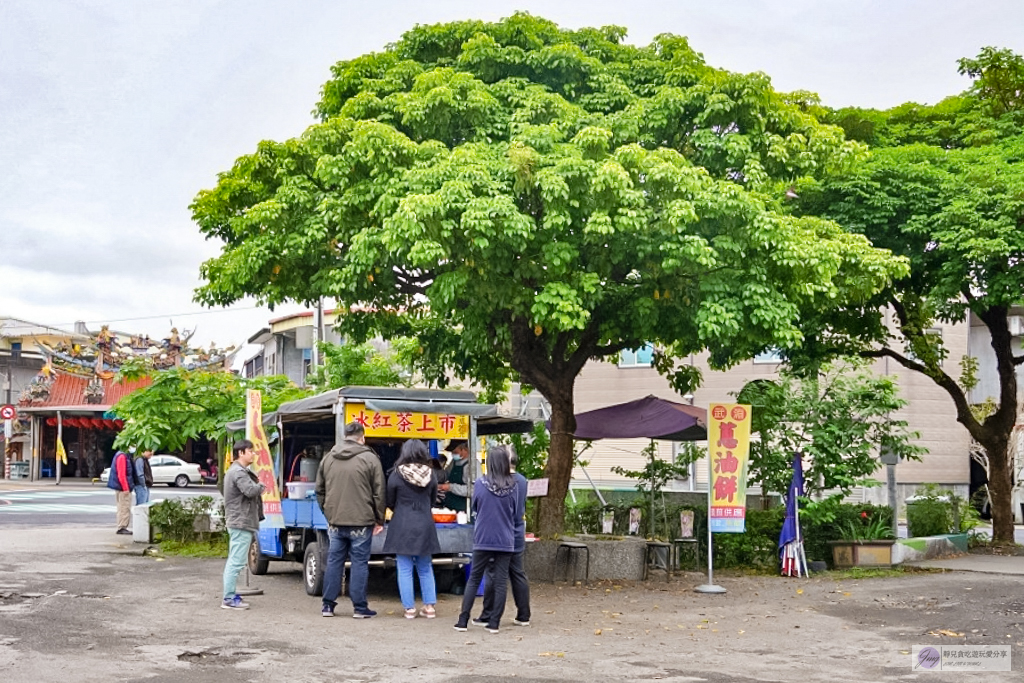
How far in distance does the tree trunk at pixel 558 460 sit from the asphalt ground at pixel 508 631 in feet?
4.72

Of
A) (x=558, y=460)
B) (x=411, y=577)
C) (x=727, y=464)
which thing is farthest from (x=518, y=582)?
(x=558, y=460)

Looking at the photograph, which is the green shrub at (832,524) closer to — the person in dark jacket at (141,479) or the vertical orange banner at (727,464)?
the vertical orange banner at (727,464)

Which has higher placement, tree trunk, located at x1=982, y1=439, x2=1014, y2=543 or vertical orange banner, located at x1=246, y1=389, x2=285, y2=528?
vertical orange banner, located at x1=246, y1=389, x2=285, y2=528

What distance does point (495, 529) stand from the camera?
10.6 meters

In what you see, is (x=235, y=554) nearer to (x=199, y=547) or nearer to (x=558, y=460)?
(x=558, y=460)

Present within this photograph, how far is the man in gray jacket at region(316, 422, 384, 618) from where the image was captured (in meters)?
11.3

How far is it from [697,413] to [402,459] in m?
7.63

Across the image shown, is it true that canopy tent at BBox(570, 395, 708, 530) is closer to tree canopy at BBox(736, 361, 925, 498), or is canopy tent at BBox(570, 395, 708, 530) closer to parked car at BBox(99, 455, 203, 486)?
tree canopy at BBox(736, 361, 925, 498)

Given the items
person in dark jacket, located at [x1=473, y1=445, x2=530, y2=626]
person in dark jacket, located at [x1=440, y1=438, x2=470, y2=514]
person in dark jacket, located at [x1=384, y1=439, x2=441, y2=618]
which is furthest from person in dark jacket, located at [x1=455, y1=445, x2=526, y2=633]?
person in dark jacket, located at [x1=440, y1=438, x2=470, y2=514]

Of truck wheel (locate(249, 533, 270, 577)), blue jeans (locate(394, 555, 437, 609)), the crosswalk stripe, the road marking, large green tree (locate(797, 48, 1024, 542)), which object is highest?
large green tree (locate(797, 48, 1024, 542))

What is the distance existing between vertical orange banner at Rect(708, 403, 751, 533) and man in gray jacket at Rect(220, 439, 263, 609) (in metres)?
6.08

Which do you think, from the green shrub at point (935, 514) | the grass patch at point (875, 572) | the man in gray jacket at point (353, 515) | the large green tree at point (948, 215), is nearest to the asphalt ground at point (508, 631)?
the man in gray jacket at point (353, 515)

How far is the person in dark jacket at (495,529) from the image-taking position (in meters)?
10.5

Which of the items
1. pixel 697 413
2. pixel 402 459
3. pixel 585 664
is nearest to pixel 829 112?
pixel 697 413
